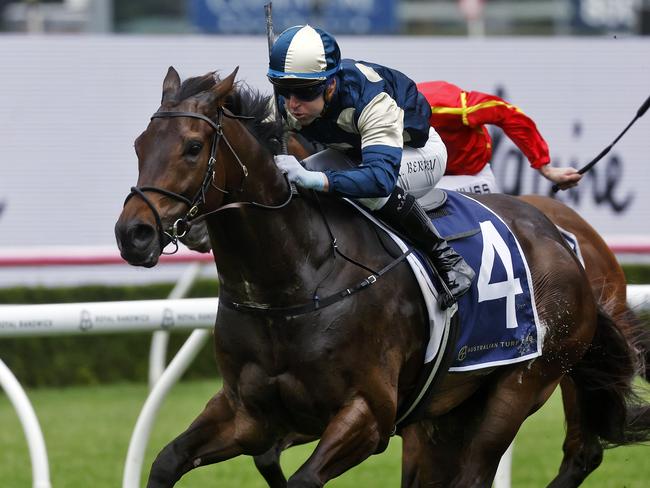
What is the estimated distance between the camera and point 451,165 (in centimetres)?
493

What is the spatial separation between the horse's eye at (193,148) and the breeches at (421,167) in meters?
0.92

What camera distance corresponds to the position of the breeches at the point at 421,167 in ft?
13.0

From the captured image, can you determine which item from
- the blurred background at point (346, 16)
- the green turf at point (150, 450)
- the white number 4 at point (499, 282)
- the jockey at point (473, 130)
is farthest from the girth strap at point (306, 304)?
the blurred background at point (346, 16)

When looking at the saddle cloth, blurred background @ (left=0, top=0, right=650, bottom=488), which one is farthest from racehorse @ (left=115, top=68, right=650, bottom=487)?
blurred background @ (left=0, top=0, right=650, bottom=488)

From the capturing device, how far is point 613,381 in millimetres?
4648

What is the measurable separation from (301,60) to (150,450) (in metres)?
3.50

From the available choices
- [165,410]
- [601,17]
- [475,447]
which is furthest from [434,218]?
[601,17]

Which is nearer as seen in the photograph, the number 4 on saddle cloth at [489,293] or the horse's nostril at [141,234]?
the horse's nostril at [141,234]

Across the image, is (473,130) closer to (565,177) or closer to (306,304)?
(565,177)

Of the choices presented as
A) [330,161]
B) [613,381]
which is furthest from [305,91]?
[613,381]

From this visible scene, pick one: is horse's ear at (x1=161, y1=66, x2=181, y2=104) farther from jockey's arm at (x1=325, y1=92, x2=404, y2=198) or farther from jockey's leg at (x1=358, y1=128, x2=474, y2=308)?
jockey's leg at (x1=358, y1=128, x2=474, y2=308)

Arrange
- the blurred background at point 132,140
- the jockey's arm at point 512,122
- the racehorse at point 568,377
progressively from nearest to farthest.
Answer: the racehorse at point 568,377
the jockey's arm at point 512,122
the blurred background at point 132,140

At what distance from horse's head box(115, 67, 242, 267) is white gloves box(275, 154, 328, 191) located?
19 cm

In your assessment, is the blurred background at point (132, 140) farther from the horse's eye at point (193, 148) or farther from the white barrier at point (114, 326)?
the horse's eye at point (193, 148)
